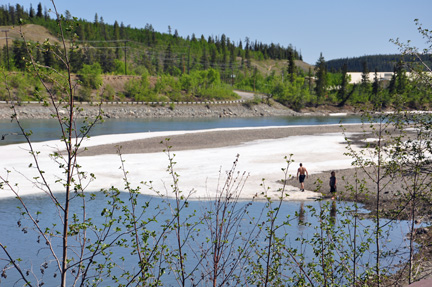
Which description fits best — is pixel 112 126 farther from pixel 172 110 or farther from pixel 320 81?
pixel 320 81

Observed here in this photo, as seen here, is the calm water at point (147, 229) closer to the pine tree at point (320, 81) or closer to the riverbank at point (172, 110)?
the riverbank at point (172, 110)

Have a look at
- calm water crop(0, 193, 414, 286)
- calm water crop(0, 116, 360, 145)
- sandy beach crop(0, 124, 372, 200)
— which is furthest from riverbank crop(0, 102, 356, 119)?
calm water crop(0, 193, 414, 286)

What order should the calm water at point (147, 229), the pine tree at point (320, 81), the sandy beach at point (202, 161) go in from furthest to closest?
1. the pine tree at point (320, 81)
2. the sandy beach at point (202, 161)
3. the calm water at point (147, 229)

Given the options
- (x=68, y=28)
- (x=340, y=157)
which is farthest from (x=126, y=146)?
(x=68, y=28)

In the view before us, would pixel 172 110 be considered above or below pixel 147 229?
below

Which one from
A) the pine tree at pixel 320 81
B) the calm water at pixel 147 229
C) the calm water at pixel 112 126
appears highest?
the pine tree at pixel 320 81

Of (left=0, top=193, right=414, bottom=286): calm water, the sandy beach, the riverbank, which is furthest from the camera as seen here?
the riverbank

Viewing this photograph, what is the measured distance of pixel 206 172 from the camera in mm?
30922

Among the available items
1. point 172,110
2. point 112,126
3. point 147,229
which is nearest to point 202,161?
point 147,229

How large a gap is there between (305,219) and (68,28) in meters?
18.1

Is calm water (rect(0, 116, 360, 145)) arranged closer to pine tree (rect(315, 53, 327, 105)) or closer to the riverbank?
the riverbank

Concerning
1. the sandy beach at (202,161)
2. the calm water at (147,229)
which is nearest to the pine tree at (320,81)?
the sandy beach at (202,161)

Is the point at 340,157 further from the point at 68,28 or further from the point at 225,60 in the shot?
the point at 225,60

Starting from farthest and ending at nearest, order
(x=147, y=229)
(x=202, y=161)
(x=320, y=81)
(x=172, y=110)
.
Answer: (x=320, y=81) → (x=172, y=110) → (x=202, y=161) → (x=147, y=229)
